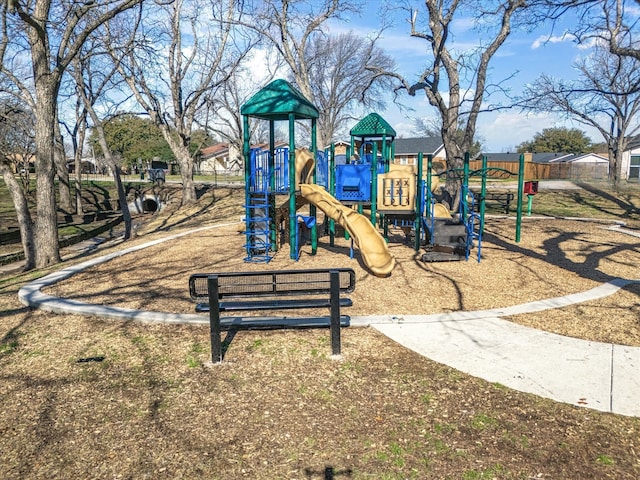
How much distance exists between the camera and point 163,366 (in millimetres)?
5199

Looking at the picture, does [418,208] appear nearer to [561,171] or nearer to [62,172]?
[62,172]

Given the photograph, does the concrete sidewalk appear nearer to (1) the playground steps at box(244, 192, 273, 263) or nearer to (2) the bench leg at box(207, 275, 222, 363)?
(2) the bench leg at box(207, 275, 222, 363)

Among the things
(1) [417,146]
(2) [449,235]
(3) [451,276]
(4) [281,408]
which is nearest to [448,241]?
(2) [449,235]

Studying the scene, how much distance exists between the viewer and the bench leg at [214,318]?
4.97m

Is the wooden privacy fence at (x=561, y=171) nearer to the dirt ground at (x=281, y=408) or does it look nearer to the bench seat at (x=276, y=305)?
the dirt ground at (x=281, y=408)

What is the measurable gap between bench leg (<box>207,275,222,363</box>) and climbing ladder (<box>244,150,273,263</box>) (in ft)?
18.2

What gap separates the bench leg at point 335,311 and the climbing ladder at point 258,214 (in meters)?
5.54

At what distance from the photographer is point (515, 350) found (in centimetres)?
563

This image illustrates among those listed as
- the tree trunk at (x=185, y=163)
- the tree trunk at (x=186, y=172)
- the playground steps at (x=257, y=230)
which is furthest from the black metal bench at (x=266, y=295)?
the tree trunk at (x=186, y=172)

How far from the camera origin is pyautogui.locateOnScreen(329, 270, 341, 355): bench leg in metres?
5.15

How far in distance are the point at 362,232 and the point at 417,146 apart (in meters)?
57.3

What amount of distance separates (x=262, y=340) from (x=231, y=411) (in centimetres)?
161

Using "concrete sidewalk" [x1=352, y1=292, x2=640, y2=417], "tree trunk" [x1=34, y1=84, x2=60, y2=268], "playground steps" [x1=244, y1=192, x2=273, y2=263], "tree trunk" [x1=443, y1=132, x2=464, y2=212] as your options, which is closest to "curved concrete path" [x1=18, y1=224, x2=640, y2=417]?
"concrete sidewalk" [x1=352, y1=292, x2=640, y2=417]

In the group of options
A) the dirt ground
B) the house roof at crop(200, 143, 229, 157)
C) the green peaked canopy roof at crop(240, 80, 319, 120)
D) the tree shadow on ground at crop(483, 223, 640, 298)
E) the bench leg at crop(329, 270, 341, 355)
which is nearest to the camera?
the dirt ground
